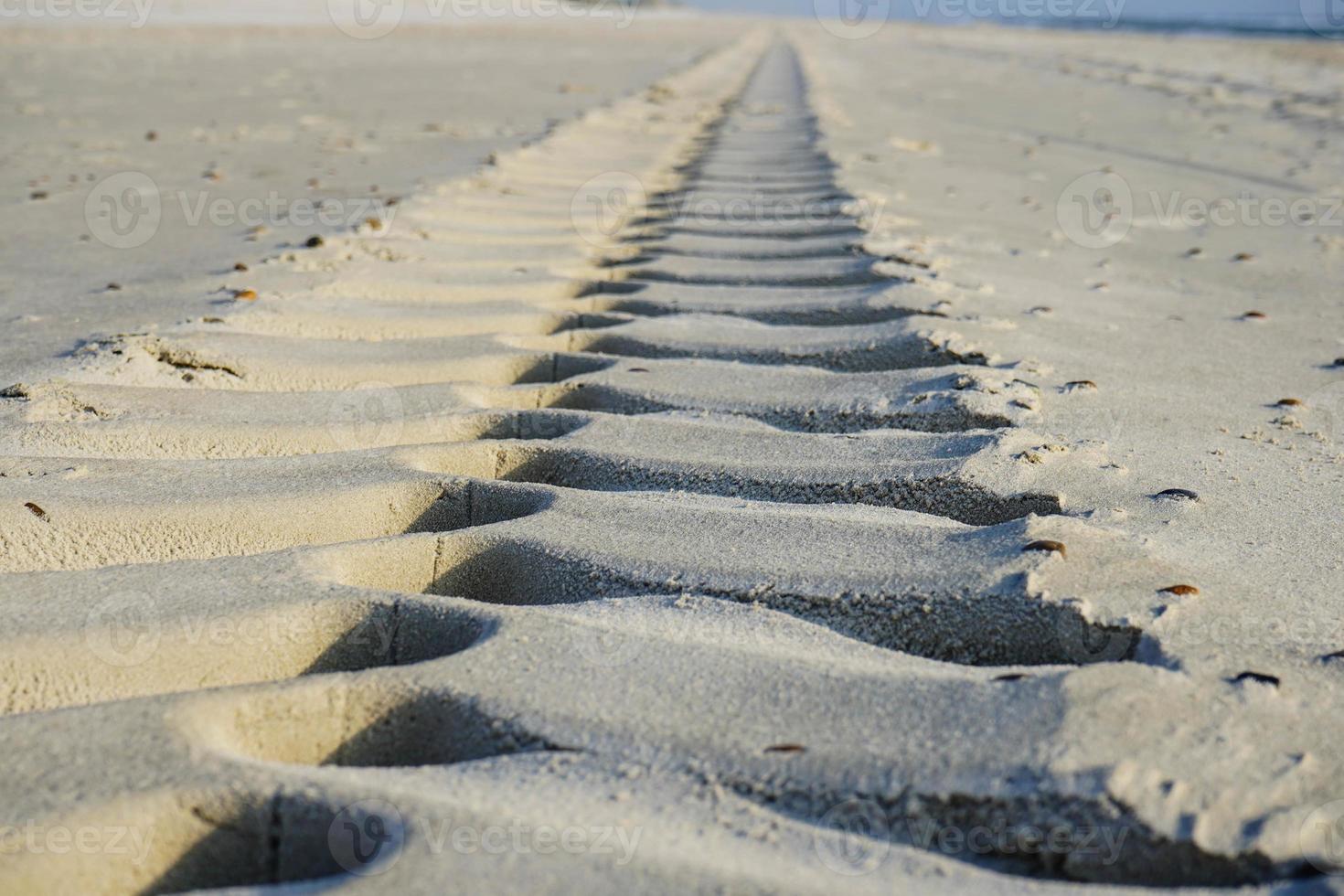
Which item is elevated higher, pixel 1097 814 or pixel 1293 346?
pixel 1293 346

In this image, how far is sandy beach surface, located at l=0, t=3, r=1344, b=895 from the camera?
916 mm

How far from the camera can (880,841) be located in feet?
2.99

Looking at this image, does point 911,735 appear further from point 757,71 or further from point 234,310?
point 757,71

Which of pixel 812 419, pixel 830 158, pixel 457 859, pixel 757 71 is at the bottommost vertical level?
pixel 457 859

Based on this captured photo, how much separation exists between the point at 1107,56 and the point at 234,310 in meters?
19.2

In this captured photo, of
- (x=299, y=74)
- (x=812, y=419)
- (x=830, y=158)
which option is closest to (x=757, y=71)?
(x=299, y=74)

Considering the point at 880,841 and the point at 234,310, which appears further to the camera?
the point at 234,310

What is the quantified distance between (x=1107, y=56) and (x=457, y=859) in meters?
20.3

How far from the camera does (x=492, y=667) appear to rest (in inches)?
44.0

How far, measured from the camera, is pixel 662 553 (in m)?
1.36

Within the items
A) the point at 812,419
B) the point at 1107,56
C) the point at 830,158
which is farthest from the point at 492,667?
the point at 1107,56

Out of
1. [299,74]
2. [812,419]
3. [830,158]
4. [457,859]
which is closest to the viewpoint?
[457,859]

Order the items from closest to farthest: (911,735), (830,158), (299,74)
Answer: (911,735) < (830,158) < (299,74)

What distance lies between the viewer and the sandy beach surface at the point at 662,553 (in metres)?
0.92
